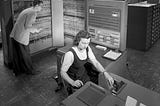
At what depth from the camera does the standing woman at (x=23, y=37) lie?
9.75 feet

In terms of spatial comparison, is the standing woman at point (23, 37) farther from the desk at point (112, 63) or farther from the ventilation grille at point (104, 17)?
the ventilation grille at point (104, 17)

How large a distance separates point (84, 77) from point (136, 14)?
2.72 metres

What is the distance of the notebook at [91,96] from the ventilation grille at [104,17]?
1.19m

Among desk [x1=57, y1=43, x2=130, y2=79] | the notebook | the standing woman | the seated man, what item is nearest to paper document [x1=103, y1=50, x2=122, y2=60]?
desk [x1=57, y1=43, x2=130, y2=79]

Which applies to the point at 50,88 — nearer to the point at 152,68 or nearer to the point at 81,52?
the point at 81,52

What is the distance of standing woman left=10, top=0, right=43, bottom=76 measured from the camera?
2.97 meters

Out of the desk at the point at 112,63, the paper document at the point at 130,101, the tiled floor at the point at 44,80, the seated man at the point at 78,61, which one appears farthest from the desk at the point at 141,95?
the tiled floor at the point at 44,80

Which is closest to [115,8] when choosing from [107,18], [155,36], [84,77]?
[107,18]

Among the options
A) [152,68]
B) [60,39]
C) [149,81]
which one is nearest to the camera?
[149,81]

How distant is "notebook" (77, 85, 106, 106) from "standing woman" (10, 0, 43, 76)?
2.12 m

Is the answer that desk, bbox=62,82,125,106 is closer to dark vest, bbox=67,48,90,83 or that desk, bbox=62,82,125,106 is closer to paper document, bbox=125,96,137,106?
paper document, bbox=125,96,137,106

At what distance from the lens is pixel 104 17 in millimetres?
2273

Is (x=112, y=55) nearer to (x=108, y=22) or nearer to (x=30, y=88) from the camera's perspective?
(x=108, y=22)

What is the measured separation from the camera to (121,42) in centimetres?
224
